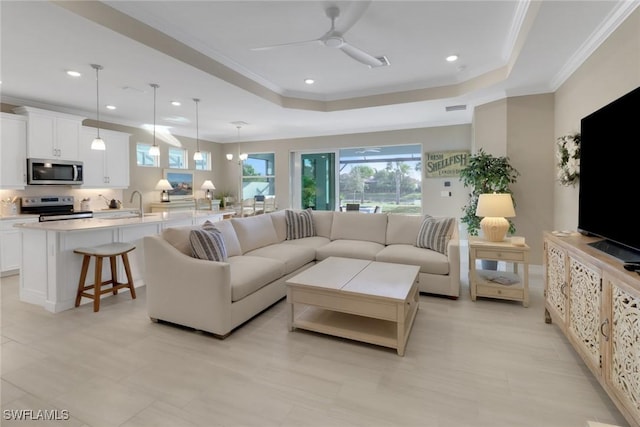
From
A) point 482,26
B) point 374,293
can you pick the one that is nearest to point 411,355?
point 374,293

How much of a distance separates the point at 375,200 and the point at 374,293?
541 centimetres

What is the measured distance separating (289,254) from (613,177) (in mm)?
2992

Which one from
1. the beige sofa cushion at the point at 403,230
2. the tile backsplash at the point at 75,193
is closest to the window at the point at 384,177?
the beige sofa cushion at the point at 403,230

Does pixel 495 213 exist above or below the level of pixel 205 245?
above

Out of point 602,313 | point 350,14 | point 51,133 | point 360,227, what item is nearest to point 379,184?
point 360,227

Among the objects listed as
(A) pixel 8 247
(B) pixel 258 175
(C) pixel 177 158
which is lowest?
(A) pixel 8 247

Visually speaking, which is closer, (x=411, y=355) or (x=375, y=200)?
(x=411, y=355)

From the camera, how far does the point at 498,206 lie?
3.36 m

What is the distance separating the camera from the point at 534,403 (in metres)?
1.80

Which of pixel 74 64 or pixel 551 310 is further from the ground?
pixel 74 64

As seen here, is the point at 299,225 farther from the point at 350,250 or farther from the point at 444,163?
the point at 444,163

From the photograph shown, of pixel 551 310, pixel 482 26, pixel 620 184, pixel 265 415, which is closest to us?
pixel 265 415

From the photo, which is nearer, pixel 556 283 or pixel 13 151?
pixel 556 283

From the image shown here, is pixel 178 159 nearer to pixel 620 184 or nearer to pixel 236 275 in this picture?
pixel 236 275
